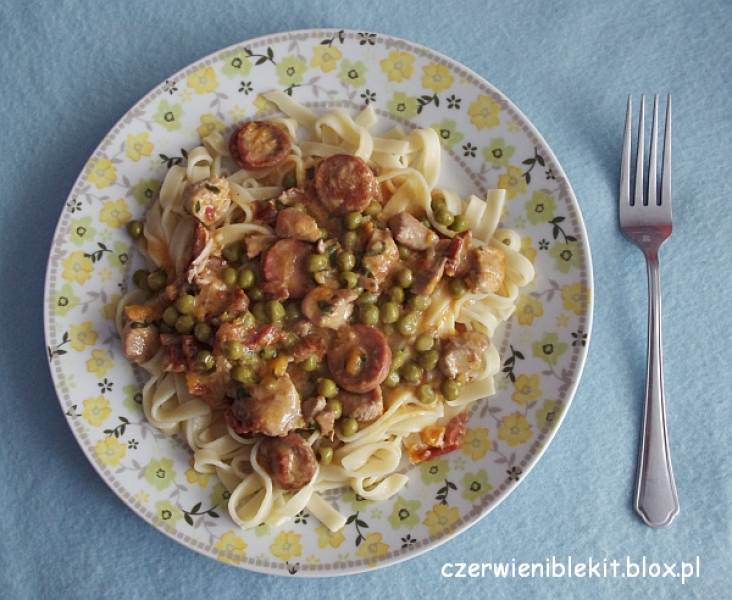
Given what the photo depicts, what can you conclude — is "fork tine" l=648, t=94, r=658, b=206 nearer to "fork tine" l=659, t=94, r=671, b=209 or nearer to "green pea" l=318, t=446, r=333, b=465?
"fork tine" l=659, t=94, r=671, b=209

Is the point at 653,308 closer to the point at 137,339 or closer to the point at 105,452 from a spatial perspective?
the point at 137,339

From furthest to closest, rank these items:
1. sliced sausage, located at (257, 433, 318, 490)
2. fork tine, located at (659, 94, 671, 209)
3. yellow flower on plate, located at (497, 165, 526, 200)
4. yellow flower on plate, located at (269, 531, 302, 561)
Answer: fork tine, located at (659, 94, 671, 209), yellow flower on plate, located at (497, 165, 526, 200), yellow flower on plate, located at (269, 531, 302, 561), sliced sausage, located at (257, 433, 318, 490)

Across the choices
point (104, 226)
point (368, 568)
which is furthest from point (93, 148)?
point (368, 568)

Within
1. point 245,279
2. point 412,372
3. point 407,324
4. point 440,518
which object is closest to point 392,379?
point 412,372

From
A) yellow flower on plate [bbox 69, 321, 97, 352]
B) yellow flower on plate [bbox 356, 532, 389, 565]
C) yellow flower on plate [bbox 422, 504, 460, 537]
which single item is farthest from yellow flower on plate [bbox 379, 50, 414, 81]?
yellow flower on plate [bbox 356, 532, 389, 565]

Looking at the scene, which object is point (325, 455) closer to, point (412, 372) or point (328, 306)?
point (412, 372)

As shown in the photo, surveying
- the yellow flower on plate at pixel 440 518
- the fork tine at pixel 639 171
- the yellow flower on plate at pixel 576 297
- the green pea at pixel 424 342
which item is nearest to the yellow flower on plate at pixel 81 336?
the green pea at pixel 424 342
